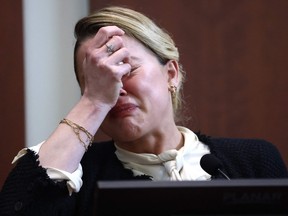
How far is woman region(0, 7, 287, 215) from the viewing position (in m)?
1.15

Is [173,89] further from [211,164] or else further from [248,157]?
[211,164]

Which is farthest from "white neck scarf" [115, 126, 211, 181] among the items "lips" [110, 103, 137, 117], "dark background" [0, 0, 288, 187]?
"dark background" [0, 0, 288, 187]

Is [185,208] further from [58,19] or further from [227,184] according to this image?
[58,19]

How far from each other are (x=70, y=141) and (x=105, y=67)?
18 cm

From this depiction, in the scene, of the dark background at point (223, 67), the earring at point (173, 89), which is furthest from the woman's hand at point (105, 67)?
the dark background at point (223, 67)

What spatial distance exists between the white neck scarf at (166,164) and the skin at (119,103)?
0.03 m

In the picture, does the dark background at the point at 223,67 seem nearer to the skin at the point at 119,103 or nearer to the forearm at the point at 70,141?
the skin at the point at 119,103

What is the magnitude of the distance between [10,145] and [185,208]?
1.44 m

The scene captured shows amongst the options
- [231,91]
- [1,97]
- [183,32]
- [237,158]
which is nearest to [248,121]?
[231,91]

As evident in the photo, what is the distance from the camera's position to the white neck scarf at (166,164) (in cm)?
133

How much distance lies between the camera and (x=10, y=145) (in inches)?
79.9

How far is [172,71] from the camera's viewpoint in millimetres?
1473

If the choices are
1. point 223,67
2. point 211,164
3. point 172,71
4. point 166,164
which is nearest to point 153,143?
point 166,164

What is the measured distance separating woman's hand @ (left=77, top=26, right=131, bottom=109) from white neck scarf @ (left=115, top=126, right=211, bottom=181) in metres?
0.18
